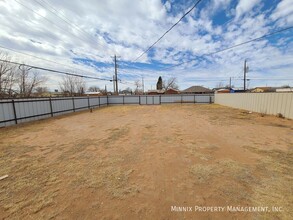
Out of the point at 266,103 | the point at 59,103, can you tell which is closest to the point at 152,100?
the point at 59,103

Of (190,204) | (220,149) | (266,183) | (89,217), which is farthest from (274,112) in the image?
(89,217)

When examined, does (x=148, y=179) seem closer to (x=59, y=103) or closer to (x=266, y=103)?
(x=266, y=103)

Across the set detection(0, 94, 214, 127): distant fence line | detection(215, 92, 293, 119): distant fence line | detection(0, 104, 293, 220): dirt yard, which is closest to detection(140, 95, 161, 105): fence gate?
detection(0, 94, 214, 127): distant fence line

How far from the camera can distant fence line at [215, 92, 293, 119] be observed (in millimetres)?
8094

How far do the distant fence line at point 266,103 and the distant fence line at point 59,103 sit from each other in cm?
743

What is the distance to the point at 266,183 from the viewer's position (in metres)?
2.51

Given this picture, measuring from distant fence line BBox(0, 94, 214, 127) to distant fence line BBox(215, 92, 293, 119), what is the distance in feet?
24.4

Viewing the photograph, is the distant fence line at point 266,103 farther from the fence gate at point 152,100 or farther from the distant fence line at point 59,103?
the fence gate at point 152,100

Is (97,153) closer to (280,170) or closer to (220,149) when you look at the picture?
(220,149)

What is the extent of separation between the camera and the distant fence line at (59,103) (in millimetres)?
7969

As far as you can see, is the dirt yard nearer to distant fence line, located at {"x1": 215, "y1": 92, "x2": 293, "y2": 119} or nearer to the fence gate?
distant fence line, located at {"x1": 215, "y1": 92, "x2": 293, "y2": 119}

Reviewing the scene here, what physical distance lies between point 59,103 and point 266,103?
52.8 ft

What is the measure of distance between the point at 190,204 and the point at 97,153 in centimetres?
288

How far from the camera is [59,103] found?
38.3ft
